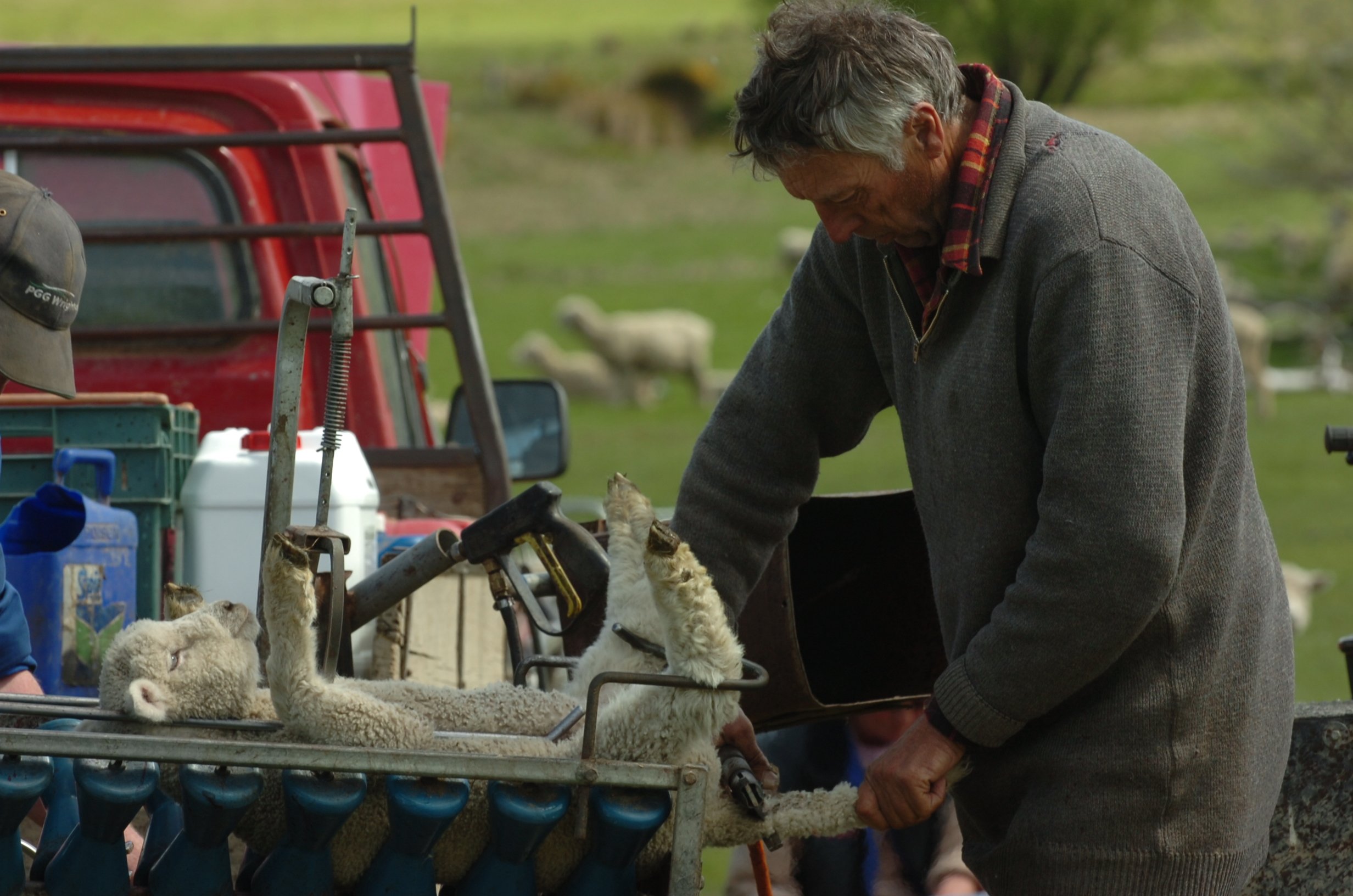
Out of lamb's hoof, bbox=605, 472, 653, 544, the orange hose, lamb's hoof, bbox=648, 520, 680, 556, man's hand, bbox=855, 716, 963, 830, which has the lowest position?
the orange hose

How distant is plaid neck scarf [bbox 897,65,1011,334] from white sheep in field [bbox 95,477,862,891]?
0.48 m

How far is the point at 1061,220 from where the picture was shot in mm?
Result: 1688

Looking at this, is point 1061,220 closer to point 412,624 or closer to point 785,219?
point 412,624

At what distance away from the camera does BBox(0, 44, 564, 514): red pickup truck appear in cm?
319

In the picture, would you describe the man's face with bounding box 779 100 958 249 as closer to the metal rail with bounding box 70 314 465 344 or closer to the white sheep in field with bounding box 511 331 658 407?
the metal rail with bounding box 70 314 465 344

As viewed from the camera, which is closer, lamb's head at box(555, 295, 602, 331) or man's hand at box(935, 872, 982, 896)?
man's hand at box(935, 872, 982, 896)

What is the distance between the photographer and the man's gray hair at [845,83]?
1.73 m

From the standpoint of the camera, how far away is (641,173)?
152 ft

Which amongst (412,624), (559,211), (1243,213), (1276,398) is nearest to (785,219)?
(559,211)

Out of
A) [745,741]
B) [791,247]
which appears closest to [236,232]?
[745,741]

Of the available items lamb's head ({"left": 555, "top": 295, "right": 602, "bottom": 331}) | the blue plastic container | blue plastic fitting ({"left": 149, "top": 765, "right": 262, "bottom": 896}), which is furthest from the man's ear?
lamb's head ({"left": 555, "top": 295, "right": 602, "bottom": 331})

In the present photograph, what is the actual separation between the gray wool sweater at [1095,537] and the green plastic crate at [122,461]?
1466mm

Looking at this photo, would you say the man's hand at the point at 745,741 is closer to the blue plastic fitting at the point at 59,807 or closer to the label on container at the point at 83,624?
the blue plastic fitting at the point at 59,807

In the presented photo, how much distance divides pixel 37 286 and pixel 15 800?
0.71m
